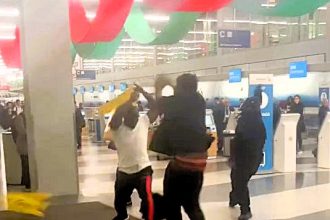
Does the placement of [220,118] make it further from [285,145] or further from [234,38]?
[285,145]

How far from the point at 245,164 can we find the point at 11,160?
508 centimetres

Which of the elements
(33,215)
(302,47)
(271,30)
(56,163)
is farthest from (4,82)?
(33,215)

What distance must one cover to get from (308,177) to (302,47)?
26.3 feet

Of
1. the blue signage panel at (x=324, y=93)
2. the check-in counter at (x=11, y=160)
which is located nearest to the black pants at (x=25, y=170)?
the check-in counter at (x=11, y=160)

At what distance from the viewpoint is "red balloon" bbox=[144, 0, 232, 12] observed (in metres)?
5.63

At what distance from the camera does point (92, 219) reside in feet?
8.08

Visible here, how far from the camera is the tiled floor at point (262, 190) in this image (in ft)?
21.3

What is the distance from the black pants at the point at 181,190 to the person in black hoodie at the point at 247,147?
2.07 metres

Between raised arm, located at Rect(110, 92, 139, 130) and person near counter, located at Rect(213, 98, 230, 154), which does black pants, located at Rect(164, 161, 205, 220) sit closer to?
raised arm, located at Rect(110, 92, 139, 130)

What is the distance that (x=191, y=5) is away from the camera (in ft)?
18.7

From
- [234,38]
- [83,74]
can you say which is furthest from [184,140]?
[83,74]

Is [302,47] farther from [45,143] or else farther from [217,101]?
[45,143]

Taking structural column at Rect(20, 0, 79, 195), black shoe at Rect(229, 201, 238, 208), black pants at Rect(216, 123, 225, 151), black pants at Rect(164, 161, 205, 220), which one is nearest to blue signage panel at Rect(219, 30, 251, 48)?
black pants at Rect(216, 123, 225, 151)

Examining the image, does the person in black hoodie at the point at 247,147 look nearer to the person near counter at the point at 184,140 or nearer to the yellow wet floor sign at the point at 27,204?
the person near counter at the point at 184,140
